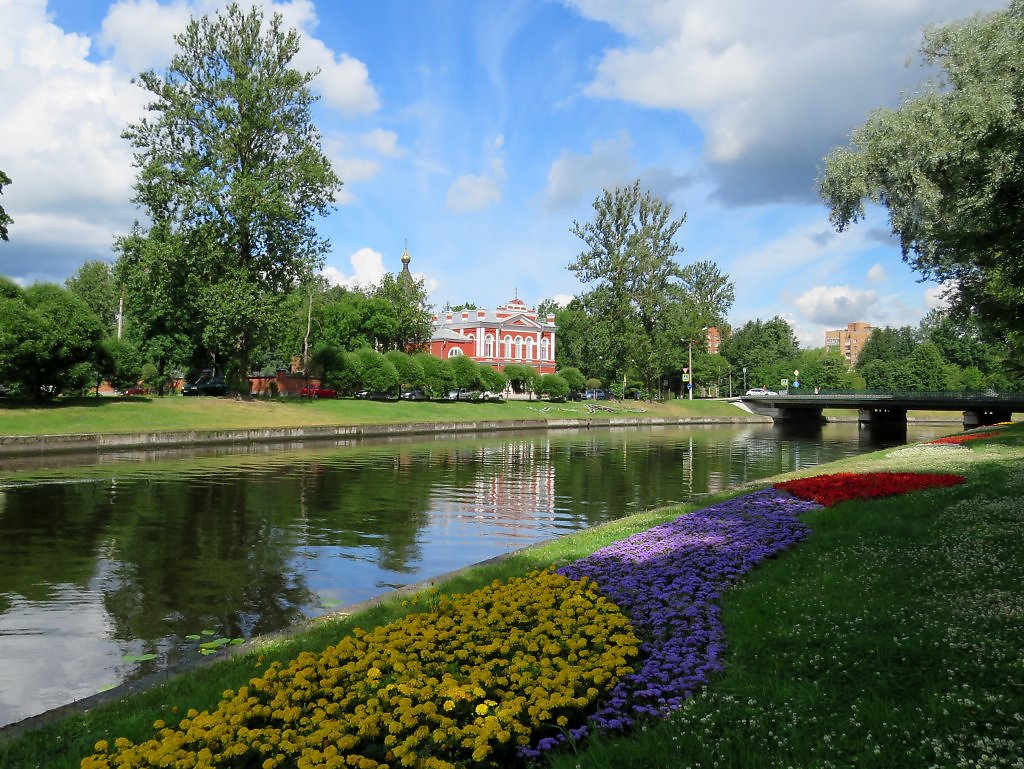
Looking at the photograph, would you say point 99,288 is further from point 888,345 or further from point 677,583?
point 888,345

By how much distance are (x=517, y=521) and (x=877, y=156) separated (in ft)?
79.1

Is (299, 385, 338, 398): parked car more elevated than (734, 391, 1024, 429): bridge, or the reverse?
(299, 385, 338, 398): parked car

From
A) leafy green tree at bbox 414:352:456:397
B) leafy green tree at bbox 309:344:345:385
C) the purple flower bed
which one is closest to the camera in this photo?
the purple flower bed

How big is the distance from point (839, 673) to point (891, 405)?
72.7m

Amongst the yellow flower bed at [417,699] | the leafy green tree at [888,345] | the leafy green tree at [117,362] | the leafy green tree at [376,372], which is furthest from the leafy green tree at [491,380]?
the leafy green tree at [888,345]

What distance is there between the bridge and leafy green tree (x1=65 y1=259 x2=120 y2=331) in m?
79.0

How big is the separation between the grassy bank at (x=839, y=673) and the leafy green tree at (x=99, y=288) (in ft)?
279

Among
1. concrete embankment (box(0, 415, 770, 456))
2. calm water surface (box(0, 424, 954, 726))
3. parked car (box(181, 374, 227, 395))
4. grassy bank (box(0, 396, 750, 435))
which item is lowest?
calm water surface (box(0, 424, 954, 726))

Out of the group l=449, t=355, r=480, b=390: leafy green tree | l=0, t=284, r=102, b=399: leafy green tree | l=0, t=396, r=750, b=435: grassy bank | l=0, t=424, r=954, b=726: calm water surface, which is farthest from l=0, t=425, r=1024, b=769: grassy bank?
l=449, t=355, r=480, b=390: leafy green tree

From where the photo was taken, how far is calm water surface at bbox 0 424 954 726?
33.3 feet

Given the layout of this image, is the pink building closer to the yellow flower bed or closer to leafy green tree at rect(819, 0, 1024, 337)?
leafy green tree at rect(819, 0, 1024, 337)

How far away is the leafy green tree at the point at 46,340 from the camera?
3903 cm

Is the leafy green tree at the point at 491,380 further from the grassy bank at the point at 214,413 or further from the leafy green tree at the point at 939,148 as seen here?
the leafy green tree at the point at 939,148

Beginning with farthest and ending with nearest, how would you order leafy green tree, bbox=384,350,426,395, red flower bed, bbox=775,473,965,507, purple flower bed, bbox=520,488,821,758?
leafy green tree, bbox=384,350,426,395
red flower bed, bbox=775,473,965,507
purple flower bed, bbox=520,488,821,758
